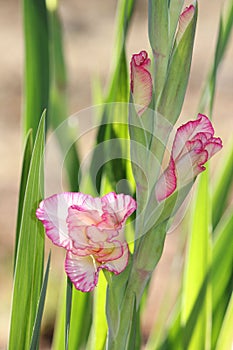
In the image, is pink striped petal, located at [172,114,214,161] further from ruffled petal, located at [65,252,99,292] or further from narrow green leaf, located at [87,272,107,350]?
narrow green leaf, located at [87,272,107,350]

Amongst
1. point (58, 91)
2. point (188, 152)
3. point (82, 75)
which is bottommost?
point (188, 152)

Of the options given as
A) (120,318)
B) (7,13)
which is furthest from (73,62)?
(120,318)

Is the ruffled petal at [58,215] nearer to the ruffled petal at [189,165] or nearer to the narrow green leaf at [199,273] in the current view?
the ruffled petal at [189,165]

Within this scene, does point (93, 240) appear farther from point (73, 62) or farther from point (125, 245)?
point (73, 62)

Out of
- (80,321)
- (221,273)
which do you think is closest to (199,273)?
(221,273)

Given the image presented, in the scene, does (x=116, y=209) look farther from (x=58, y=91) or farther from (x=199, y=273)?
(x=58, y=91)

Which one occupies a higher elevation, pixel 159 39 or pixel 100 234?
pixel 159 39
